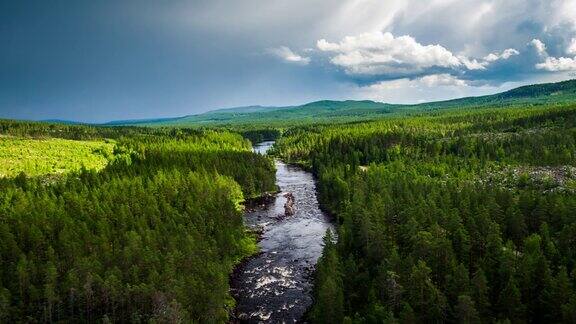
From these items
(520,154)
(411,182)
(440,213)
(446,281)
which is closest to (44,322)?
(446,281)

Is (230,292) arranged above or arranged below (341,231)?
below

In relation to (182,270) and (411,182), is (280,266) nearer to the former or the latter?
(182,270)

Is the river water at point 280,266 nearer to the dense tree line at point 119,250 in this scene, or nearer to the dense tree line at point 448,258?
the dense tree line at point 119,250

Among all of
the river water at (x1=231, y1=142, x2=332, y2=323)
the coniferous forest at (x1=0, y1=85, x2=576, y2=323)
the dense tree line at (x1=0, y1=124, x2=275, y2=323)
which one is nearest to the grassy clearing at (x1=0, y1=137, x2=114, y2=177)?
the coniferous forest at (x1=0, y1=85, x2=576, y2=323)

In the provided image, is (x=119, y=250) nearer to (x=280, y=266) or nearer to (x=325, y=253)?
(x=280, y=266)

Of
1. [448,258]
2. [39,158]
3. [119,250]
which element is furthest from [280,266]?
[39,158]

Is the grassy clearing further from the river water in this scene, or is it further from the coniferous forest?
the river water

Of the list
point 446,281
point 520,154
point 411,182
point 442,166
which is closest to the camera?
point 446,281
